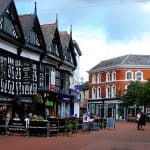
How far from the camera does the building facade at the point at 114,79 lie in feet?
347

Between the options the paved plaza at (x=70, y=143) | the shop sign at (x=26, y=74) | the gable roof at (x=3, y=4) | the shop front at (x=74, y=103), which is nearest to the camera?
the paved plaza at (x=70, y=143)

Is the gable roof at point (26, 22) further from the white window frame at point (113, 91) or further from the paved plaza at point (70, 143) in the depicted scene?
the white window frame at point (113, 91)

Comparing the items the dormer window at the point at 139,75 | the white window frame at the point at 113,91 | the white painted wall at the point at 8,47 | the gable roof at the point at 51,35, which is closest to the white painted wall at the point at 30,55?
the white painted wall at the point at 8,47

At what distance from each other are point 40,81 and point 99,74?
66.1 meters

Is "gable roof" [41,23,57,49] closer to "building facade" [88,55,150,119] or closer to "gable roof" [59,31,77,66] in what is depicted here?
"gable roof" [59,31,77,66]

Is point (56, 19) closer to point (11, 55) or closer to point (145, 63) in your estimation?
point (11, 55)

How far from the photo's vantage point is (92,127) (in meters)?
45.0

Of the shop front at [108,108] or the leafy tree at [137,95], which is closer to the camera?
the leafy tree at [137,95]

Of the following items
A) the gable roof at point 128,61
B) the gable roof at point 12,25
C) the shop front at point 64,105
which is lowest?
the shop front at point 64,105

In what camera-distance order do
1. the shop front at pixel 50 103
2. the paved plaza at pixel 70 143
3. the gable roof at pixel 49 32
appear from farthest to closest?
the gable roof at pixel 49 32, the shop front at pixel 50 103, the paved plaza at pixel 70 143

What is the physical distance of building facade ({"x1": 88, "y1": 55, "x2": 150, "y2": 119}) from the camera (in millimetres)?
105750

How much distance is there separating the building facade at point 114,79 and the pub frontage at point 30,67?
156ft

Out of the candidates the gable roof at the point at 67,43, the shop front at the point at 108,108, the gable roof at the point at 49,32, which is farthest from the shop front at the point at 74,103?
the shop front at the point at 108,108

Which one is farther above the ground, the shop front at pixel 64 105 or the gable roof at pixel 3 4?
the gable roof at pixel 3 4
